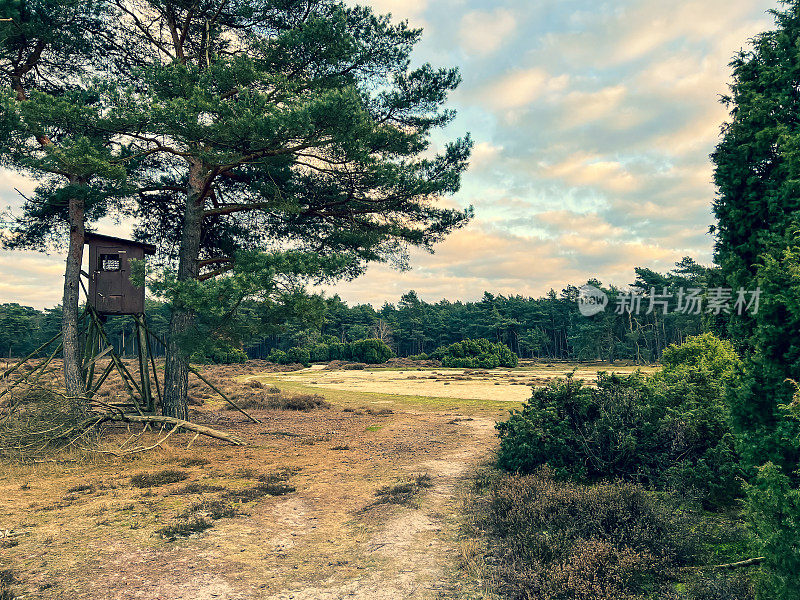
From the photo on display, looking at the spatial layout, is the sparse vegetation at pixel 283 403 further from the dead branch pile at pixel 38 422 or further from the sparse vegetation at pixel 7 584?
the sparse vegetation at pixel 7 584

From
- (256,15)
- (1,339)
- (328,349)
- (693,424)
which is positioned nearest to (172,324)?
(256,15)

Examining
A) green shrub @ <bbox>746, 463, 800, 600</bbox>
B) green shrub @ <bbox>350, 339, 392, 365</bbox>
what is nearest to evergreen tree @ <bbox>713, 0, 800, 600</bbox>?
green shrub @ <bbox>746, 463, 800, 600</bbox>

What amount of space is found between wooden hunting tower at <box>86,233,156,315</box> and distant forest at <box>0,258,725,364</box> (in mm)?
40101

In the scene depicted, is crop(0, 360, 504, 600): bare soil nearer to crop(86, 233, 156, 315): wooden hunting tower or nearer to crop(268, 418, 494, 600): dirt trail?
crop(268, 418, 494, 600): dirt trail

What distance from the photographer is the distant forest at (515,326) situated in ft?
234

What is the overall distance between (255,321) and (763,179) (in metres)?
10.9

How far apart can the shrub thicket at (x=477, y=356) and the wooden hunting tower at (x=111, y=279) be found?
161 feet

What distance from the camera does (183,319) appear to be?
13.4 m

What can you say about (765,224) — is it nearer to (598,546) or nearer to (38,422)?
(598,546)

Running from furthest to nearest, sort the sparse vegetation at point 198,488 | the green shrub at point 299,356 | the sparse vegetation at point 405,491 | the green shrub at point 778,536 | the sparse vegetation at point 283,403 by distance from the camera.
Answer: the green shrub at point 299,356 → the sparse vegetation at point 283,403 → the sparse vegetation at point 198,488 → the sparse vegetation at point 405,491 → the green shrub at point 778,536

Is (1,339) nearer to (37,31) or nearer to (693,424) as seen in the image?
(37,31)

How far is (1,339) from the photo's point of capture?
73750mm

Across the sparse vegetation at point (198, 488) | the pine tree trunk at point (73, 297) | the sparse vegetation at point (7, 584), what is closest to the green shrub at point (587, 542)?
the sparse vegetation at point (7, 584)

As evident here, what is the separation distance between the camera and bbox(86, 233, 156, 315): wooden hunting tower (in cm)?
1382
